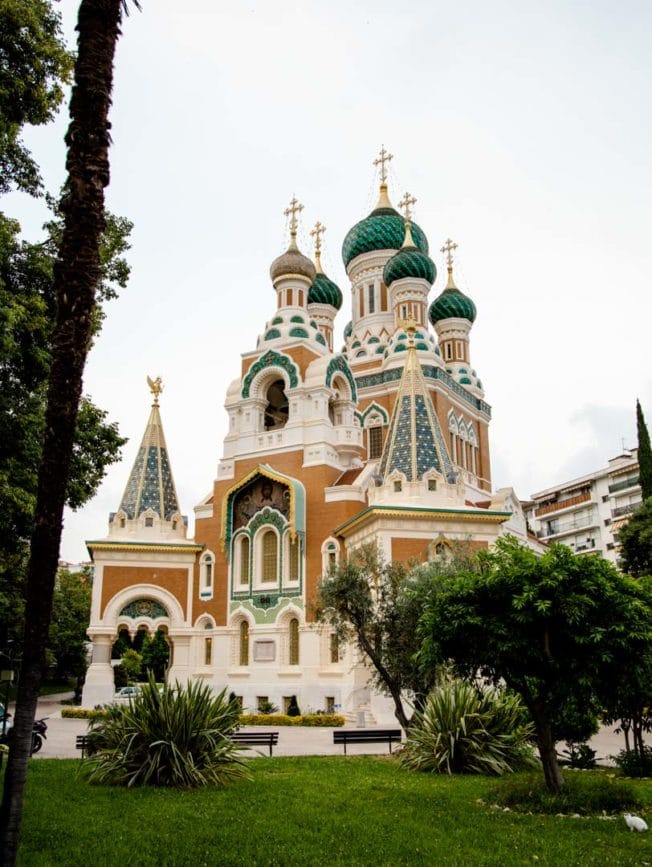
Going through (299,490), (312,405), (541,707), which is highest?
(312,405)

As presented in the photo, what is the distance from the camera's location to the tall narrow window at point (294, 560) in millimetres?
26047

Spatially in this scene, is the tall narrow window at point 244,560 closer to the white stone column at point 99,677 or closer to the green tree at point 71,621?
the white stone column at point 99,677

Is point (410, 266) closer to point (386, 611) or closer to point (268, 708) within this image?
point (268, 708)

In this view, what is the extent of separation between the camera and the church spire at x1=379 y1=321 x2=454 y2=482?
23.6 m

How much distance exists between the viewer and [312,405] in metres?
27.8

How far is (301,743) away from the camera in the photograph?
57.8 ft

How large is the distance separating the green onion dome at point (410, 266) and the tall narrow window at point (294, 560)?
520 inches

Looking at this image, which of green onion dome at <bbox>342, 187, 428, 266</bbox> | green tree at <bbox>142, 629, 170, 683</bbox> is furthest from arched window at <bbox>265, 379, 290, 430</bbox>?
green tree at <bbox>142, 629, 170, 683</bbox>

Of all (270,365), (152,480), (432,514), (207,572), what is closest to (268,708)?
(207,572)

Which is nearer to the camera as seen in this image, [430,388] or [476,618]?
[476,618]

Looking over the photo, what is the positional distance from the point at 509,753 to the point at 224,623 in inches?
644

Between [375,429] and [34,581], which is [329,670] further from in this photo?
[34,581]

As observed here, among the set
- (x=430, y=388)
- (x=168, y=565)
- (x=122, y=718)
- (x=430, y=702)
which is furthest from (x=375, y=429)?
(x=122, y=718)

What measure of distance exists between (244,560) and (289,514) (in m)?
2.49
